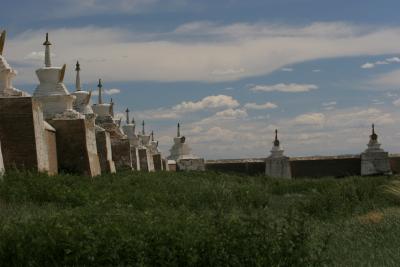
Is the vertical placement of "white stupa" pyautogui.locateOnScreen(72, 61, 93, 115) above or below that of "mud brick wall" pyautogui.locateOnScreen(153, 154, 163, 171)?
above

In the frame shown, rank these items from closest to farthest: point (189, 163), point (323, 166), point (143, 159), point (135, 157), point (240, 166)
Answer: point (135, 157)
point (143, 159)
point (323, 166)
point (189, 163)
point (240, 166)

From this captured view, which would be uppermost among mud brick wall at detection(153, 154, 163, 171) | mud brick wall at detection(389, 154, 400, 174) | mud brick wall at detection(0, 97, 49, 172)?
mud brick wall at detection(0, 97, 49, 172)

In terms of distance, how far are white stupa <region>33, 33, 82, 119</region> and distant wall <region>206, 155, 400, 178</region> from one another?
78.6ft

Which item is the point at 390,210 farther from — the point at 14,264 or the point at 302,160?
the point at 302,160

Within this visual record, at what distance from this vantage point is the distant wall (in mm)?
44844

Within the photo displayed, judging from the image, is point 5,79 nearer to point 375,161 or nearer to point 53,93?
point 53,93

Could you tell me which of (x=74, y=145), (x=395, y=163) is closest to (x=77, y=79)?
(x=74, y=145)

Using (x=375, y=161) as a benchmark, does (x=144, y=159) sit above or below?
above

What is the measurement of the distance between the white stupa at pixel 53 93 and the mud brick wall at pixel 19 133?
4.82m

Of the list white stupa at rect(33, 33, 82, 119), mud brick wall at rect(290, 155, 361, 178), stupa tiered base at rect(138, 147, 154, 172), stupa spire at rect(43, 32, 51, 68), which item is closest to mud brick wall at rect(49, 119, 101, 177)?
white stupa at rect(33, 33, 82, 119)

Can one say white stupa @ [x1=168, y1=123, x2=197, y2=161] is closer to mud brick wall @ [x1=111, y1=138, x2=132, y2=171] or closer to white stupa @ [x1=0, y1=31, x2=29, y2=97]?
mud brick wall @ [x1=111, y1=138, x2=132, y2=171]

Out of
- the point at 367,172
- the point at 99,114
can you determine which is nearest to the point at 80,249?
the point at 99,114

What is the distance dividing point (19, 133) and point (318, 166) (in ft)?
105

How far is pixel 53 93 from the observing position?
73.2 feet
